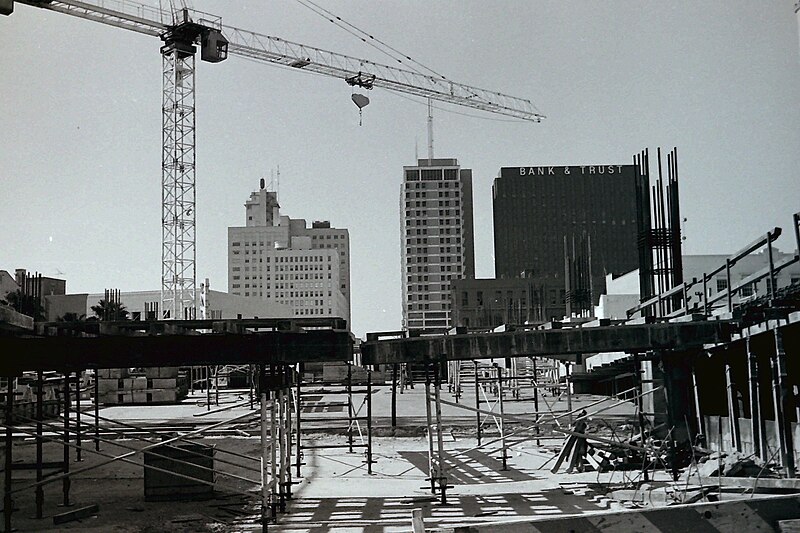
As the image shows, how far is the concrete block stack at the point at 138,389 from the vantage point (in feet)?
161

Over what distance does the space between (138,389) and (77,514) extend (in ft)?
116

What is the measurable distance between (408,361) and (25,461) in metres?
15.2

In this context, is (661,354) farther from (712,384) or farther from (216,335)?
(216,335)

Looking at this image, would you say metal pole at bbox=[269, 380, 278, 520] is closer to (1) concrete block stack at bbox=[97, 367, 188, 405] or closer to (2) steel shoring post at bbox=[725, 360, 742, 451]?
(2) steel shoring post at bbox=[725, 360, 742, 451]

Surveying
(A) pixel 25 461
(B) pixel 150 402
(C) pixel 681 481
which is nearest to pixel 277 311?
(B) pixel 150 402

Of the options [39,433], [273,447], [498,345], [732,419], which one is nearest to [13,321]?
[39,433]

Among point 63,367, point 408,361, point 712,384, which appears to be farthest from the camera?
point 712,384

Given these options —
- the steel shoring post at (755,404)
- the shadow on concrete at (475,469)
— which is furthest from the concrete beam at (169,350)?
the steel shoring post at (755,404)

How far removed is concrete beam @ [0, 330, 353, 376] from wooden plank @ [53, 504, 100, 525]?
9.70ft

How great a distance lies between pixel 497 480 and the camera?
19.7 meters

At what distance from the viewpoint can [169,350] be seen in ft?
45.6

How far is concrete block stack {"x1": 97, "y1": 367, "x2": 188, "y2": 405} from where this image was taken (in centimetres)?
4894

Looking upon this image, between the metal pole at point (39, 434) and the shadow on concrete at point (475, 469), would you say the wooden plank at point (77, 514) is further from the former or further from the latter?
the shadow on concrete at point (475, 469)

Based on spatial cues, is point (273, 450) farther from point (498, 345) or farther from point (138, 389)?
point (138, 389)
